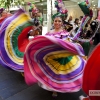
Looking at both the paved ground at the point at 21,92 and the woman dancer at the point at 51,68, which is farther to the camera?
the paved ground at the point at 21,92

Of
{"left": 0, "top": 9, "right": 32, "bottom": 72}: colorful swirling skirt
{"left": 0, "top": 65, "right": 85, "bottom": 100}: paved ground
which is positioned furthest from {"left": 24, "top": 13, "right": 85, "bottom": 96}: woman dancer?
Answer: {"left": 0, "top": 9, "right": 32, "bottom": 72}: colorful swirling skirt

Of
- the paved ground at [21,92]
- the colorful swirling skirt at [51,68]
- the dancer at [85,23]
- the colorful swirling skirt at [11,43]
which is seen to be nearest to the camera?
the colorful swirling skirt at [51,68]

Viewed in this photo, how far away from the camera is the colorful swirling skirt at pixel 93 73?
37.7 inches

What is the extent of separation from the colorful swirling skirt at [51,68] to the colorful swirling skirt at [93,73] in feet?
1.99

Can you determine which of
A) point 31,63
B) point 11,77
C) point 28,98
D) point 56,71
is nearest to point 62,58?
point 56,71

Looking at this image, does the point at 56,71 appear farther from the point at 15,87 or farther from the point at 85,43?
the point at 85,43

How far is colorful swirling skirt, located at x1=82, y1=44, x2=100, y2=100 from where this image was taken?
3.14 ft

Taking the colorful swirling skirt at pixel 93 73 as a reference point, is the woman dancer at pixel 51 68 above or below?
below

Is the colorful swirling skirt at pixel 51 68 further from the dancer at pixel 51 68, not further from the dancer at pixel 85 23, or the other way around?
the dancer at pixel 85 23

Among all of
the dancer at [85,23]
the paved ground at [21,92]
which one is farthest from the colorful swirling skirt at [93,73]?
the dancer at [85,23]

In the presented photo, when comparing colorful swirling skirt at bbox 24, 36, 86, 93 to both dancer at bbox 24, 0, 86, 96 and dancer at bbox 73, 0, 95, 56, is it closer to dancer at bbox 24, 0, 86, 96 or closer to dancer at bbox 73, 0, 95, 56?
dancer at bbox 24, 0, 86, 96

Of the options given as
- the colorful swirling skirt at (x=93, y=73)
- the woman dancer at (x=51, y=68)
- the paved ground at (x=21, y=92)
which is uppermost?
the colorful swirling skirt at (x=93, y=73)

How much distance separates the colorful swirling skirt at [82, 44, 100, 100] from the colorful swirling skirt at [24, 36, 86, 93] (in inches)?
23.8

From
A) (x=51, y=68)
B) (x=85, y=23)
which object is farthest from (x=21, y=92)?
(x=85, y=23)
